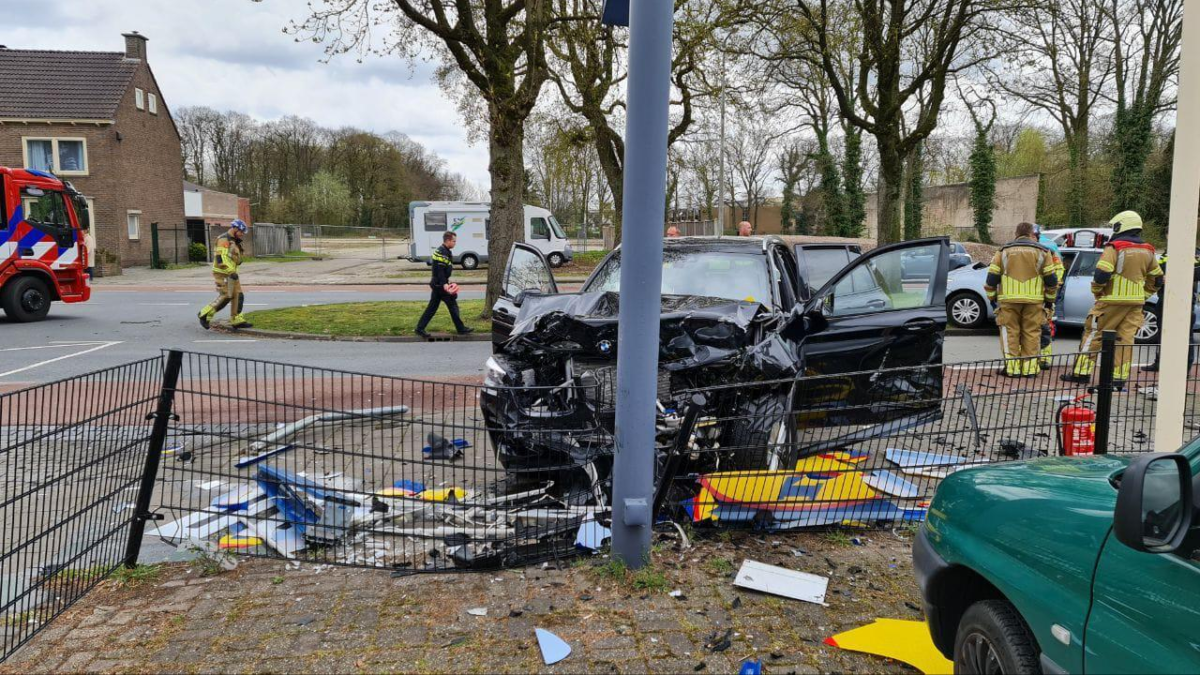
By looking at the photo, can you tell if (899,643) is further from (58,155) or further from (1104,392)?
(58,155)

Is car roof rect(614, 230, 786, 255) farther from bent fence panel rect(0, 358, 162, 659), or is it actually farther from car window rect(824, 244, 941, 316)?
bent fence panel rect(0, 358, 162, 659)

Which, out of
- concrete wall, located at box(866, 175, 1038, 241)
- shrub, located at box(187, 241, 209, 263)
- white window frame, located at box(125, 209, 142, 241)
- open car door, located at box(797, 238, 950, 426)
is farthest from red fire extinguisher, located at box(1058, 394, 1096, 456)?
concrete wall, located at box(866, 175, 1038, 241)

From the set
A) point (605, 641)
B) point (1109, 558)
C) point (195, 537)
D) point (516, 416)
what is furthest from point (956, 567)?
point (195, 537)

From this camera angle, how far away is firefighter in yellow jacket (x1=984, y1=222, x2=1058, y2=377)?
9750 mm

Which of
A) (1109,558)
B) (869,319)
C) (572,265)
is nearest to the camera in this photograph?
(1109,558)

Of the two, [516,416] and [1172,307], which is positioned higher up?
[1172,307]

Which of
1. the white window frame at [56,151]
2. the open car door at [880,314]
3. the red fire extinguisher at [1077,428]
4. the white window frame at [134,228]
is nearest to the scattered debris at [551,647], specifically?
the red fire extinguisher at [1077,428]

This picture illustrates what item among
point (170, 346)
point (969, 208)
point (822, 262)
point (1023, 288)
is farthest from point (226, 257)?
point (969, 208)

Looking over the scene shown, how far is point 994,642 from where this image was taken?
241 cm

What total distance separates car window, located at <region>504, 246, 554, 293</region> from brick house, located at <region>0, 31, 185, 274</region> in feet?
89.2

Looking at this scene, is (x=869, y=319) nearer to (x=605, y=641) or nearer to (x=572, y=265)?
(x=605, y=641)

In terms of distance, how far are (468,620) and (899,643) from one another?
184 centimetres

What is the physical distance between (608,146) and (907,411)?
70.1ft

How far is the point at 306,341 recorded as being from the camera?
44.5ft
